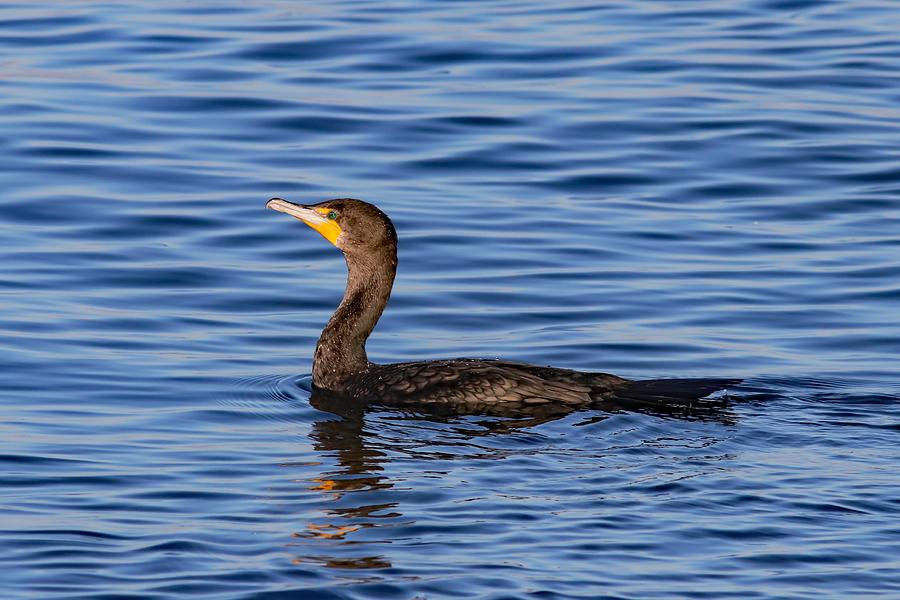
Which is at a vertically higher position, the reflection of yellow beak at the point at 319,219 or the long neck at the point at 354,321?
the reflection of yellow beak at the point at 319,219

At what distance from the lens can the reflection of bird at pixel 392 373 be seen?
32.5 ft

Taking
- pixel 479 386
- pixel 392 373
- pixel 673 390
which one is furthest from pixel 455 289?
pixel 673 390

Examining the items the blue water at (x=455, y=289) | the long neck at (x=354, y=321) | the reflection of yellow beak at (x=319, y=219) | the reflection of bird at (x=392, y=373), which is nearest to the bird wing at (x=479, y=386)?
the reflection of bird at (x=392, y=373)

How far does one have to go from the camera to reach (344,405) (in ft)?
34.1

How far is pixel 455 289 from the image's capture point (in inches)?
509

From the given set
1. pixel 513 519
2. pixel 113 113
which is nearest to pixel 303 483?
pixel 513 519

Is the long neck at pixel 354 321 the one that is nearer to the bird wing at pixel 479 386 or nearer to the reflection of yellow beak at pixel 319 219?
the reflection of yellow beak at pixel 319 219

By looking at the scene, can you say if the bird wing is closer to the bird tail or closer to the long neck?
the bird tail

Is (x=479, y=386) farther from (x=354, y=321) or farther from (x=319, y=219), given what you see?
(x=319, y=219)

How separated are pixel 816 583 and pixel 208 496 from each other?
294 cm

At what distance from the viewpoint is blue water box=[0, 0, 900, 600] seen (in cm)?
742

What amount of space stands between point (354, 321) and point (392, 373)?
0.83m

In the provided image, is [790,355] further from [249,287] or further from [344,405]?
[249,287]

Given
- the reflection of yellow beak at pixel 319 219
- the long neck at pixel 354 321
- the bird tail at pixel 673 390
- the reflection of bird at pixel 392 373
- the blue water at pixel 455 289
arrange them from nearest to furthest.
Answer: the blue water at pixel 455 289 < the bird tail at pixel 673 390 < the reflection of bird at pixel 392 373 < the long neck at pixel 354 321 < the reflection of yellow beak at pixel 319 219
